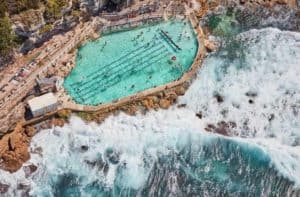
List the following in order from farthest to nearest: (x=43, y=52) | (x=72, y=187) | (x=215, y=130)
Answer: (x=43, y=52), (x=215, y=130), (x=72, y=187)

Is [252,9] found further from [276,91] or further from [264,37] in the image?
[276,91]

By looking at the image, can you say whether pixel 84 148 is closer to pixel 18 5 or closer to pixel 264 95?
pixel 18 5

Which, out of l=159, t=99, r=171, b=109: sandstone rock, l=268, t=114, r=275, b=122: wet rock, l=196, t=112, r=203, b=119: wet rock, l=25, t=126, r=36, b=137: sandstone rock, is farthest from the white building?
l=268, t=114, r=275, b=122: wet rock

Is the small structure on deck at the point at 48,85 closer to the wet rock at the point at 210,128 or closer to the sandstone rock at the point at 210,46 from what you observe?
the wet rock at the point at 210,128

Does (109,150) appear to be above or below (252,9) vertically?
below

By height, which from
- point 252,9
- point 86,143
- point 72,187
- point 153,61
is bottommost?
point 72,187

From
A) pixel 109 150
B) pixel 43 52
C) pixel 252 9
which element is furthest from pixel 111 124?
pixel 252 9
